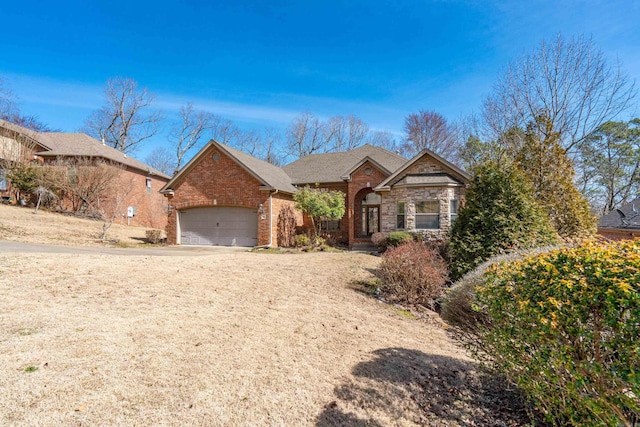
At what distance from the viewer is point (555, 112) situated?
Result: 1706cm

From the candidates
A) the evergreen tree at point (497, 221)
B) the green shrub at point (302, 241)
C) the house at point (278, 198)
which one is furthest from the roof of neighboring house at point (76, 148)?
the evergreen tree at point (497, 221)

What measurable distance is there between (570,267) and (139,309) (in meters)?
6.06

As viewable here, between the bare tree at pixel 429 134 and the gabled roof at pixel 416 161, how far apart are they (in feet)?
69.2

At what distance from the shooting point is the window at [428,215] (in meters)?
15.8

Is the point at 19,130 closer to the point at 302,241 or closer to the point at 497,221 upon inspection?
the point at 302,241

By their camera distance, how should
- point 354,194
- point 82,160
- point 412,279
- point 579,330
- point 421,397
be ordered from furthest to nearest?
point 82,160 → point 354,194 → point 412,279 → point 421,397 → point 579,330

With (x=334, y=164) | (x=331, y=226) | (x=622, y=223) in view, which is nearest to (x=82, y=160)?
(x=334, y=164)

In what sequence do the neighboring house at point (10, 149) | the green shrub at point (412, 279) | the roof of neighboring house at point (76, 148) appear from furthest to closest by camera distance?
the roof of neighboring house at point (76, 148) → the neighboring house at point (10, 149) → the green shrub at point (412, 279)

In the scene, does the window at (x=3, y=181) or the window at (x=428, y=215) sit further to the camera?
the window at (x=3, y=181)

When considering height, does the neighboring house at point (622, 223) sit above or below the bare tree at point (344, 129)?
below

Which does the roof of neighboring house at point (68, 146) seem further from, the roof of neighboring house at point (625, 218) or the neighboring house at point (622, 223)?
the roof of neighboring house at point (625, 218)

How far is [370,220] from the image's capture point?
888 inches

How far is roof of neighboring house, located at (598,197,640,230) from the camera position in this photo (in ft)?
54.9

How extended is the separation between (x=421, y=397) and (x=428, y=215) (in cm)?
1305
